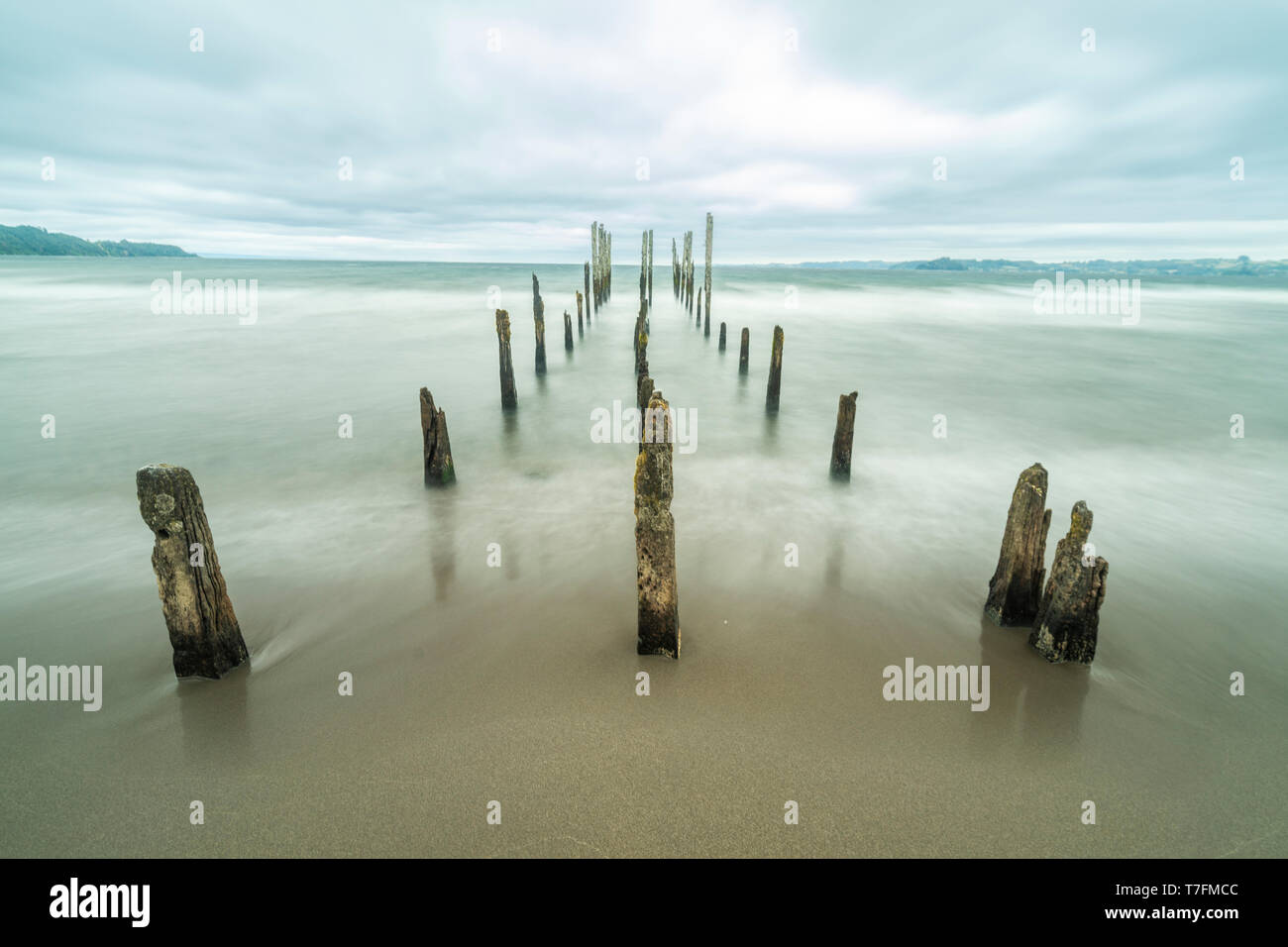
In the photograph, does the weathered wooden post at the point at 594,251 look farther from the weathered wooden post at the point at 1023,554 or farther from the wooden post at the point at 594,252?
the weathered wooden post at the point at 1023,554

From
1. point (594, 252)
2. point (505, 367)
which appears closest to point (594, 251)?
point (594, 252)

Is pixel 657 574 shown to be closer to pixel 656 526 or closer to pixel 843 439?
pixel 656 526

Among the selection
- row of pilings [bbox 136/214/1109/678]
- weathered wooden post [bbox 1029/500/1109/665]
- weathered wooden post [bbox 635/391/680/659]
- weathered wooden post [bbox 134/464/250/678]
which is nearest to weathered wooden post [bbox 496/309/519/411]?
row of pilings [bbox 136/214/1109/678]

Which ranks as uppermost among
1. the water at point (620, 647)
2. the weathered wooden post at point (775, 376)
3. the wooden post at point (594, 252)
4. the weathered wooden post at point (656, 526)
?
the wooden post at point (594, 252)

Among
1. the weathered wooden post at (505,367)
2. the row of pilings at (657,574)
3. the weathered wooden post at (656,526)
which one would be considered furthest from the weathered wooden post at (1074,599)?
the weathered wooden post at (505,367)

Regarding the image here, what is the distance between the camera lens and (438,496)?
30.7 ft

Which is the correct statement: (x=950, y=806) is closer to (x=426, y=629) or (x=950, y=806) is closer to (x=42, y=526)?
(x=426, y=629)

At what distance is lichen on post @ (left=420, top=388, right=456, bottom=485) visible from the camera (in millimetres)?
9242

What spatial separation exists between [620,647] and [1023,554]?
373 cm

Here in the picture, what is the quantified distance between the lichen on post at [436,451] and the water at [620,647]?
1.08 feet

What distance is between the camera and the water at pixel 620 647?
368 centimetres

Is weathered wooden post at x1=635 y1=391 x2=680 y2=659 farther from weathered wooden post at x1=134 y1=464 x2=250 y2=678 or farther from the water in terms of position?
weathered wooden post at x1=134 y1=464 x2=250 y2=678
